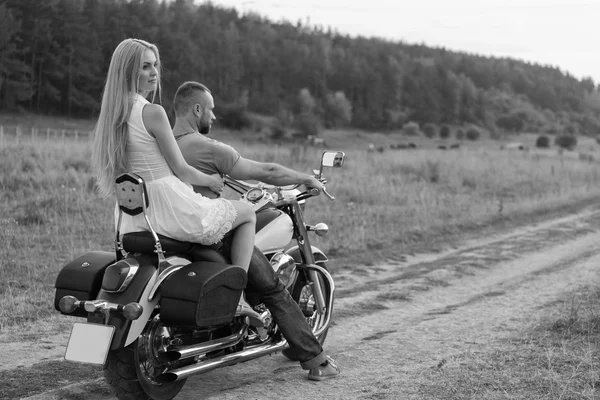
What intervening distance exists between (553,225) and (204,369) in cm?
1138

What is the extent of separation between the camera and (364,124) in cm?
10231

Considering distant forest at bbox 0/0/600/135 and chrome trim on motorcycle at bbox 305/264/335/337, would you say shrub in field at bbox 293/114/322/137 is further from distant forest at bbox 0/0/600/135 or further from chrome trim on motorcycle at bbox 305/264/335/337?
chrome trim on motorcycle at bbox 305/264/335/337

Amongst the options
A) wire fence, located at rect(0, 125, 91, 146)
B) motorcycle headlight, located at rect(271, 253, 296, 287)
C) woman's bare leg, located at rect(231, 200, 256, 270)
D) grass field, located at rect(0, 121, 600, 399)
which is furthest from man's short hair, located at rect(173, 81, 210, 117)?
wire fence, located at rect(0, 125, 91, 146)

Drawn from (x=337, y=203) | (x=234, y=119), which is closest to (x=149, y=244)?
(x=337, y=203)

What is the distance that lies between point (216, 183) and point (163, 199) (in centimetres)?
48

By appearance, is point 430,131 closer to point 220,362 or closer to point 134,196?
point 220,362

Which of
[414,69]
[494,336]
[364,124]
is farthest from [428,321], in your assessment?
[414,69]

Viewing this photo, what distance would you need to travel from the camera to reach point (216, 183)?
15.6ft

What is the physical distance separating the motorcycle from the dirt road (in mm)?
384

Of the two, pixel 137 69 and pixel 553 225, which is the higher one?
pixel 137 69

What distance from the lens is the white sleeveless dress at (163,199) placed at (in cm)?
435

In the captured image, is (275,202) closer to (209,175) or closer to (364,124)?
(209,175)

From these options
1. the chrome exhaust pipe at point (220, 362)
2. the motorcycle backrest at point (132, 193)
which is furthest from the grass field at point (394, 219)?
the motorcycle backrest at point (132, 193)

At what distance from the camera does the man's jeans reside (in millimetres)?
4941
